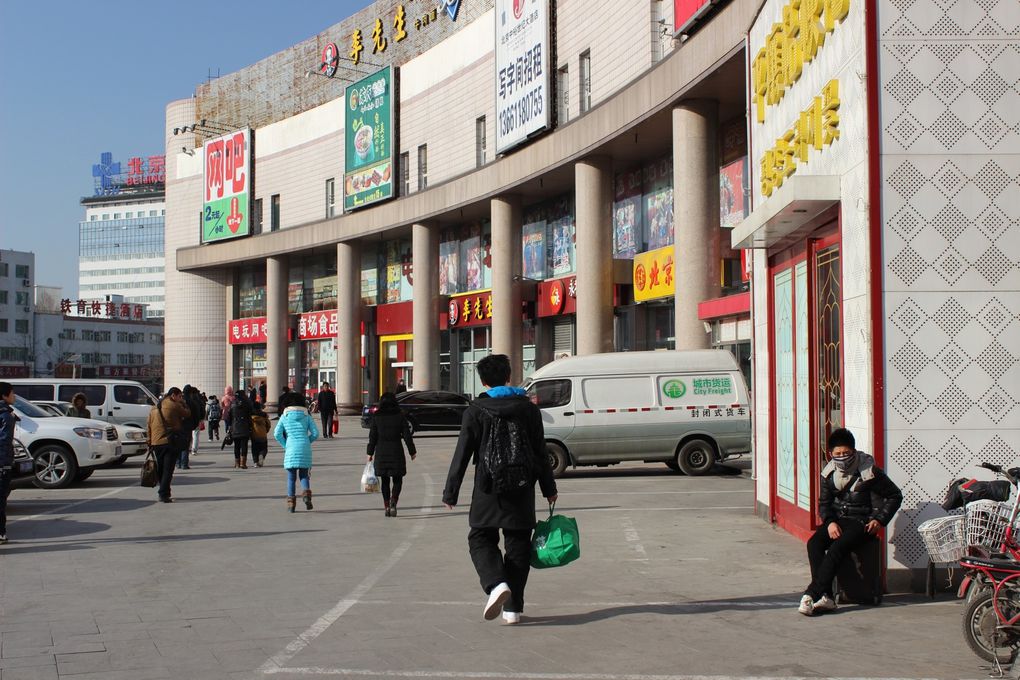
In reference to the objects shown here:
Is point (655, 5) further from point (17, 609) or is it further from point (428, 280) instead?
point (17, 609)

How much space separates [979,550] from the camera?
6.92m

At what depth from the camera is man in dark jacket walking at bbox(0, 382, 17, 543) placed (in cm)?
1234

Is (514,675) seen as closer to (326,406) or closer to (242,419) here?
(242,419)

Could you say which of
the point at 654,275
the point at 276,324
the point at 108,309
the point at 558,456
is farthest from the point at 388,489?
the point at 108,309

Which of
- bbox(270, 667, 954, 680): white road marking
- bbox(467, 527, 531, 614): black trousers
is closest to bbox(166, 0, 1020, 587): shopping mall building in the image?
bbox(467, 527, 531, 614): black trousers

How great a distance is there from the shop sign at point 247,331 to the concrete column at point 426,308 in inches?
660

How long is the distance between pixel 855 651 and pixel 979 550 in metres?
0.98

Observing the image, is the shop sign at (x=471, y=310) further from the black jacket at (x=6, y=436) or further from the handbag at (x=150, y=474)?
the black jacket at (x=6, y=436)

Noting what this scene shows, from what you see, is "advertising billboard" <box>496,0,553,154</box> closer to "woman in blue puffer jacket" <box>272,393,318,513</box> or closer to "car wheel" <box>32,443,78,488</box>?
"car wheel" <box>32,443,78,488</box>

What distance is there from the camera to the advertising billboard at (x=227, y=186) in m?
61.5

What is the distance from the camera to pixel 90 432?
20.1 m

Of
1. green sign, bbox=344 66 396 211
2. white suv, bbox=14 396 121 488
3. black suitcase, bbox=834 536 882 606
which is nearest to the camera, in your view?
black suitcase, bbox=834 536 882 606

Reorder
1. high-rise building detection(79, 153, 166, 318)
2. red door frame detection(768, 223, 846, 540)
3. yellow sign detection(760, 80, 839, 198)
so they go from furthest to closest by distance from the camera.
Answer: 1. high-rise building detection(79, 153, 166, 318)
2. red door frame detection(768, 223, 846, 540)
3. yellow sign detection(760, 80, 839, 198)

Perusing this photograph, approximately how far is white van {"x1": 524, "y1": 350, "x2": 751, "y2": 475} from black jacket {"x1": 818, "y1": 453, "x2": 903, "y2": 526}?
40.0 feet
